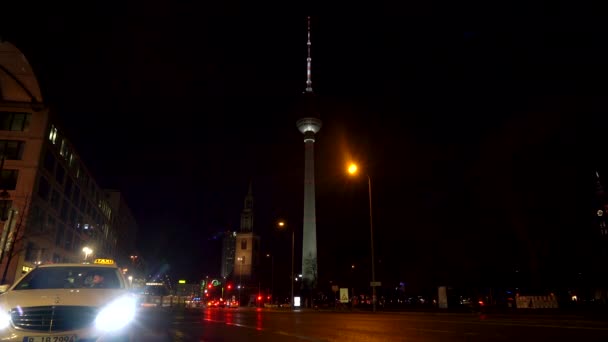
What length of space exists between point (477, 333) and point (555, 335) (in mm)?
1848

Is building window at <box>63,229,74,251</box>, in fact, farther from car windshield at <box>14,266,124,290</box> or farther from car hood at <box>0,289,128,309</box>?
car hood at <box>0,289,128,309</box>

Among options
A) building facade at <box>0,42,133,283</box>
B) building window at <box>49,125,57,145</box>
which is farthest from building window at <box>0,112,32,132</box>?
building window at <box>49,125,57,145</box>

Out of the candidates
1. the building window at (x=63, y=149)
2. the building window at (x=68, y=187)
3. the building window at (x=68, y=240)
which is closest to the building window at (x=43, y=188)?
the building window at (x=63, y=149)

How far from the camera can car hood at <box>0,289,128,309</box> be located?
6.70 meters

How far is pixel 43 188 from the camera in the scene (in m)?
48.3

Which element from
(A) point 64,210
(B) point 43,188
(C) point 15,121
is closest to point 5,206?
(B) point 43,188

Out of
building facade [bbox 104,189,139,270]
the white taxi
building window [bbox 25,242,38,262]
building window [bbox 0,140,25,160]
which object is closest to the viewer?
the white taxi

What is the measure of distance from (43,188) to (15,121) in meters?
7.50

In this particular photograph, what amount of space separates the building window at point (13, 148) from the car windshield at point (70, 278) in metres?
44.7

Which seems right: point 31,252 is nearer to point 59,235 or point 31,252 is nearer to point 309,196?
point 59,235

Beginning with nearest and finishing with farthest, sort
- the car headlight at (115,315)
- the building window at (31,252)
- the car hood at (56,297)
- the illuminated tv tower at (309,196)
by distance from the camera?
the car hood at (56,297), the car headlight at (115,315), the building window at (31,252), the illuminated tv tower at (309,196)

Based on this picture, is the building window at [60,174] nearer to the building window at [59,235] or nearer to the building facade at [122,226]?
the building window at [59,235]

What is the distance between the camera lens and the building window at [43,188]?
4699 centimetres

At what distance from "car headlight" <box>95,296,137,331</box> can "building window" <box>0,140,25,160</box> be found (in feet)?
152
